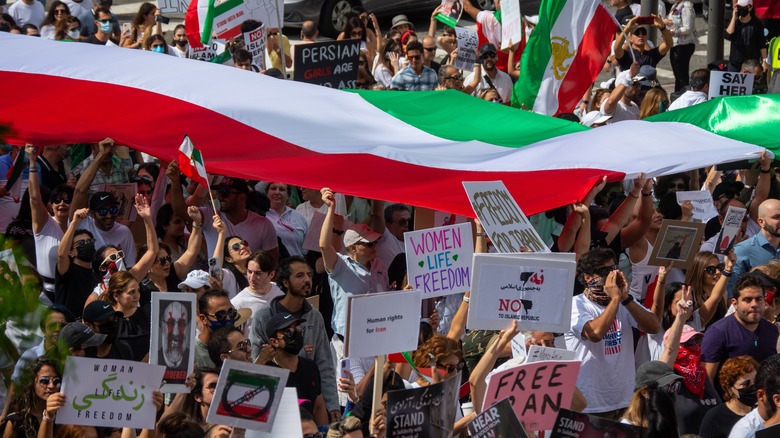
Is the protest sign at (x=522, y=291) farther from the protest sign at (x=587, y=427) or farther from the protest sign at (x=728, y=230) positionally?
the protest sign at (x=728, y=230)

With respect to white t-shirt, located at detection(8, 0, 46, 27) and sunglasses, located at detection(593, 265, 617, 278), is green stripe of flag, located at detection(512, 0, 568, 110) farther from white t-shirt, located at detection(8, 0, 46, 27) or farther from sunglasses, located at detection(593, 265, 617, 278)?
white t-shirt, located at detection(8, 0, 46, 27)

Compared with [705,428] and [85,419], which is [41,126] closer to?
[85,419]

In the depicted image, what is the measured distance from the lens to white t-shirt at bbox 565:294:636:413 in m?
7.76

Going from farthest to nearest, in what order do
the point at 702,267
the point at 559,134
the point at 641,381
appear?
the point at 559,134
the point at 702,267
the point at 641,381

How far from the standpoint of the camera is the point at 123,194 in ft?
31.0

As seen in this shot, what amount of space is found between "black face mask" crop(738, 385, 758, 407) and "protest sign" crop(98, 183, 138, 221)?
171 inches

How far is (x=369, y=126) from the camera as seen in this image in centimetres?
1026

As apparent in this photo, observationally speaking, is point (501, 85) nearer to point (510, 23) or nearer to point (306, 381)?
point (510, 23)

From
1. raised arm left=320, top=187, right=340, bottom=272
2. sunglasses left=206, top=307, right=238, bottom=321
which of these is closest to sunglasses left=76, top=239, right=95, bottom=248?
sunglasses left=206, top=307, right=238, bottom=321

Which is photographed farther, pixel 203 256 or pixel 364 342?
pixel 203 256

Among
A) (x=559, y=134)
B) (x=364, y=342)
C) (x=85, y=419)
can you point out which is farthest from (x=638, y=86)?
(x=85, y=419)

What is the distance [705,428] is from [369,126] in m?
3.97

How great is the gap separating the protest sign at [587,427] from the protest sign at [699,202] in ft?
15.6

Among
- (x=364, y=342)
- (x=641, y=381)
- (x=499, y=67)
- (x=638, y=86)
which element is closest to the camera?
(x=364, y=342)
